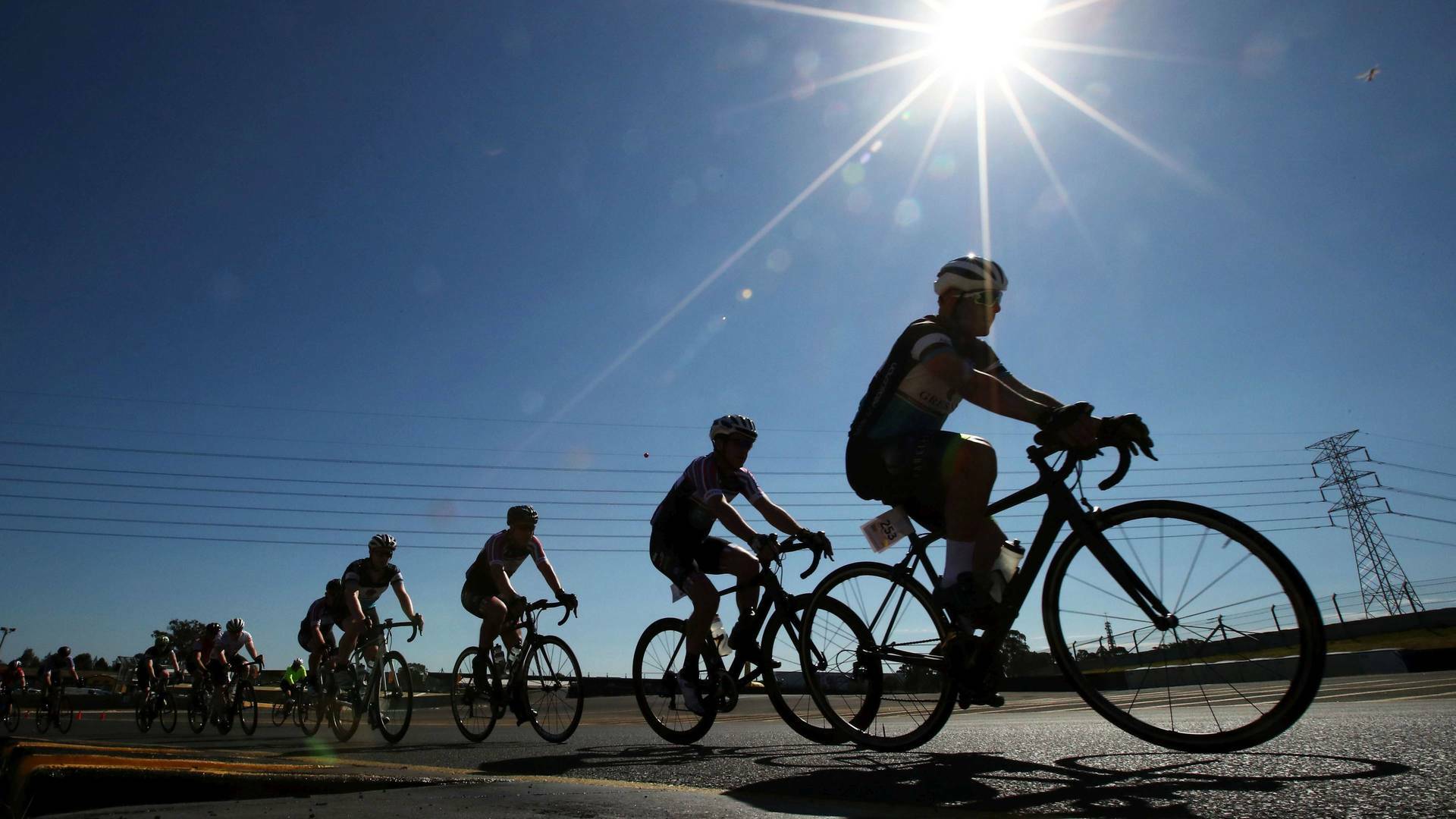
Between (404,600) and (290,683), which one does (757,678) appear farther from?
(290,683)

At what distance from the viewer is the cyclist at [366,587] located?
886cm

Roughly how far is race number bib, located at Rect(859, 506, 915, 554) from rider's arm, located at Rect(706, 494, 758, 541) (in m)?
1.38

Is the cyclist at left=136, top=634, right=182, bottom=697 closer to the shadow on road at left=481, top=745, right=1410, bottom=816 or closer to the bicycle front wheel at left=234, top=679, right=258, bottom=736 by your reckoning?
the bicycle front wheel at left=234, top=679, right=258, bottom=736

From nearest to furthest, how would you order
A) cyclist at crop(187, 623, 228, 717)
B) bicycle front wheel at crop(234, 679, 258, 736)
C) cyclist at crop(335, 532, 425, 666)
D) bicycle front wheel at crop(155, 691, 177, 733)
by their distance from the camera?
cyclist at crop(335, 532, 425, 666)
bicycle front wheel at crop(234, 679, 258, 736)
cyclist at crop(187, 623, 228, 717)
bicycle front wheel at crop(155, 691, 177, 733)

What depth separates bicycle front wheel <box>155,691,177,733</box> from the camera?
14945 mm

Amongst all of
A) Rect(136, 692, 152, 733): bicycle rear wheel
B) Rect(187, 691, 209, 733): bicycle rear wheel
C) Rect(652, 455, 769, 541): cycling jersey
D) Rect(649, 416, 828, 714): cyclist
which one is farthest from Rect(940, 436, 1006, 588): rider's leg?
Rect(136, 692, 152, 733): bicycle rear wheel

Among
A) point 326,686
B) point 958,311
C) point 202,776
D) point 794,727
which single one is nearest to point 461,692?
point 326,686

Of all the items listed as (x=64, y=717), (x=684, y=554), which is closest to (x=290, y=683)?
(x=684, y=554)

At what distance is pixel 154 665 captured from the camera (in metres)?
15.5

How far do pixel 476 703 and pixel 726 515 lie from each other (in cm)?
348

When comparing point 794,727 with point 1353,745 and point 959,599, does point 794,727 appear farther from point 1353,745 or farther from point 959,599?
point 1353,745

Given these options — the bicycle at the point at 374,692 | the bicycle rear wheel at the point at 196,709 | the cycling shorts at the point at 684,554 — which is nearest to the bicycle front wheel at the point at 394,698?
the bicycle at the point at 374,692

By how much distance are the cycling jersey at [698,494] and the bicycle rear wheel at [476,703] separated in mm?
2648

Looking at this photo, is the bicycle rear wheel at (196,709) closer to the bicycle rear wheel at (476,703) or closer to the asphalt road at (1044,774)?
the bicycle rear wheel at (476,703)
